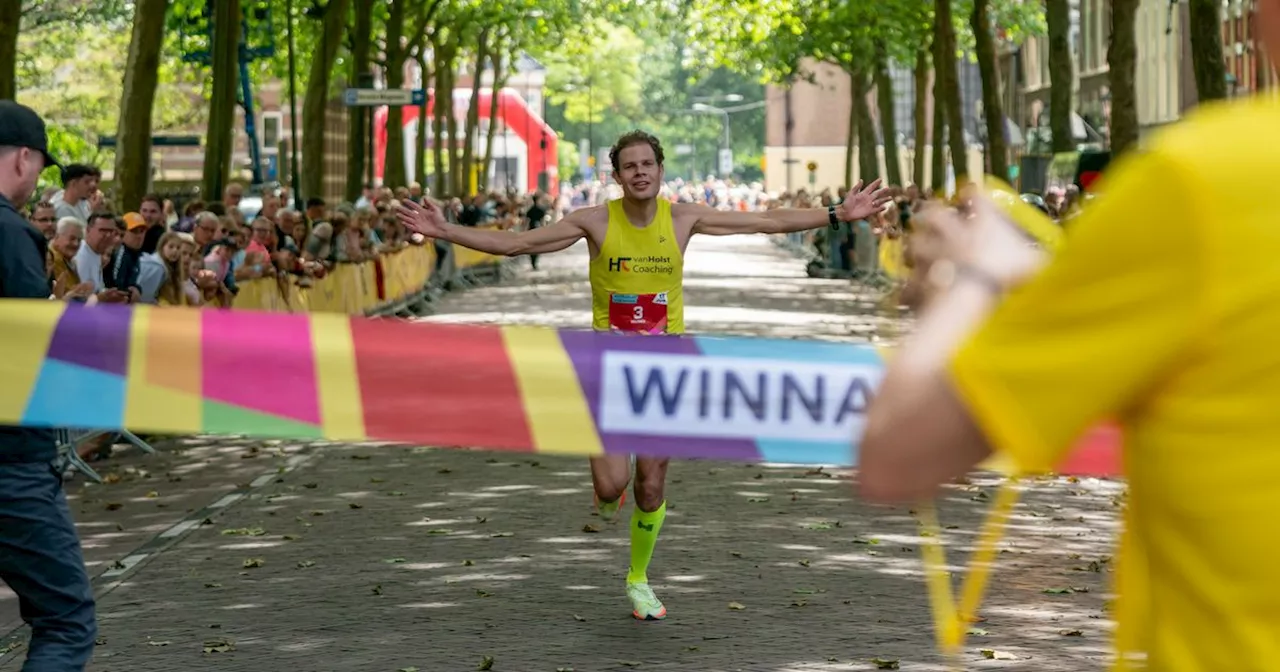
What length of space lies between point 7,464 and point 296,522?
681cm

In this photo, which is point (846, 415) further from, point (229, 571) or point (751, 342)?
point (229, 571)

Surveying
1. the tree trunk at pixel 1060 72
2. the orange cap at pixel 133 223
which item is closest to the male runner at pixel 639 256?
the orange cap at pixel 133 223

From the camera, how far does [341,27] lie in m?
40.6

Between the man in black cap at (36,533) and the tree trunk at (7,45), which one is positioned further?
the tree trunk at (7,45)

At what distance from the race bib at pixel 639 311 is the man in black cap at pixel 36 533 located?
3.70 m

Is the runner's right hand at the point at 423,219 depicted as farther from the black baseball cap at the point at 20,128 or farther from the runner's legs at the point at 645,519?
the black baseball cap at the point at 20,128

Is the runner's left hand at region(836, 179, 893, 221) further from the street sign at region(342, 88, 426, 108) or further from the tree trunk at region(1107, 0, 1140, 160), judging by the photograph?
the street sign at region(342, 88, 426, 108)

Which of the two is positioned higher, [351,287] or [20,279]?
[351,287]

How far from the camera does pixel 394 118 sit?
50438 millimetres

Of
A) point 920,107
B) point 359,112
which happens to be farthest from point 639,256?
point 920,107

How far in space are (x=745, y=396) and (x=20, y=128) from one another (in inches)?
84.7

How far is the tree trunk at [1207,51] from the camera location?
24.4 meters

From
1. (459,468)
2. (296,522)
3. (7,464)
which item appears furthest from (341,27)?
(7,464)

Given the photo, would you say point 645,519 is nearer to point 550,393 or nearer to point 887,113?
point 550,393
